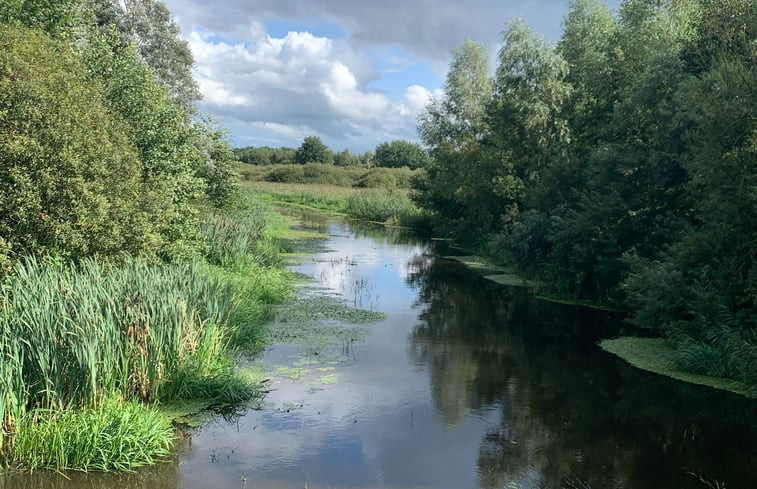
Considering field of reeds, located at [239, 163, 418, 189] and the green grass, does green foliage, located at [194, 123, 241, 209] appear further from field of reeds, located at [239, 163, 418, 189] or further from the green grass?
field of reeds, located at [239, 163, 418, 189]

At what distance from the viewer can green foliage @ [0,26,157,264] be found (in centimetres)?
940

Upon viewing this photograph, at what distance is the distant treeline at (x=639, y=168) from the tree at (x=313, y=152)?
249ft

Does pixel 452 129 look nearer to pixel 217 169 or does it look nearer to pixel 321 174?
pixel 217 169

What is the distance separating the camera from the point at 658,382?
34.7 feet

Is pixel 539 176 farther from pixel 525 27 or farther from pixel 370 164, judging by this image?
pixel 370 164

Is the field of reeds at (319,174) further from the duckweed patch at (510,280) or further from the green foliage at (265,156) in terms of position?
the duckweed patch at (510,280)

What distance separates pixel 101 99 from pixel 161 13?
22571 mm

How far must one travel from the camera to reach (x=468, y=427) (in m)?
8.44

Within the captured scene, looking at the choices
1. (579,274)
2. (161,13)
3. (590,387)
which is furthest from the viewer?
(161,13)

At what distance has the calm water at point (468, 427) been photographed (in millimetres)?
6922

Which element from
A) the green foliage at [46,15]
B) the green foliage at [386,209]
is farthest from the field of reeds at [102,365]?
the green foliage at [386,209]

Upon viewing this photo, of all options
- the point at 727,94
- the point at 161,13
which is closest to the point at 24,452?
the point at 727,94

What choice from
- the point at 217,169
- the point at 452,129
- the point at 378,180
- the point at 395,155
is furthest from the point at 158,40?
the point at 395,155

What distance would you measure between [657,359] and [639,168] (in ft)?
21.5
